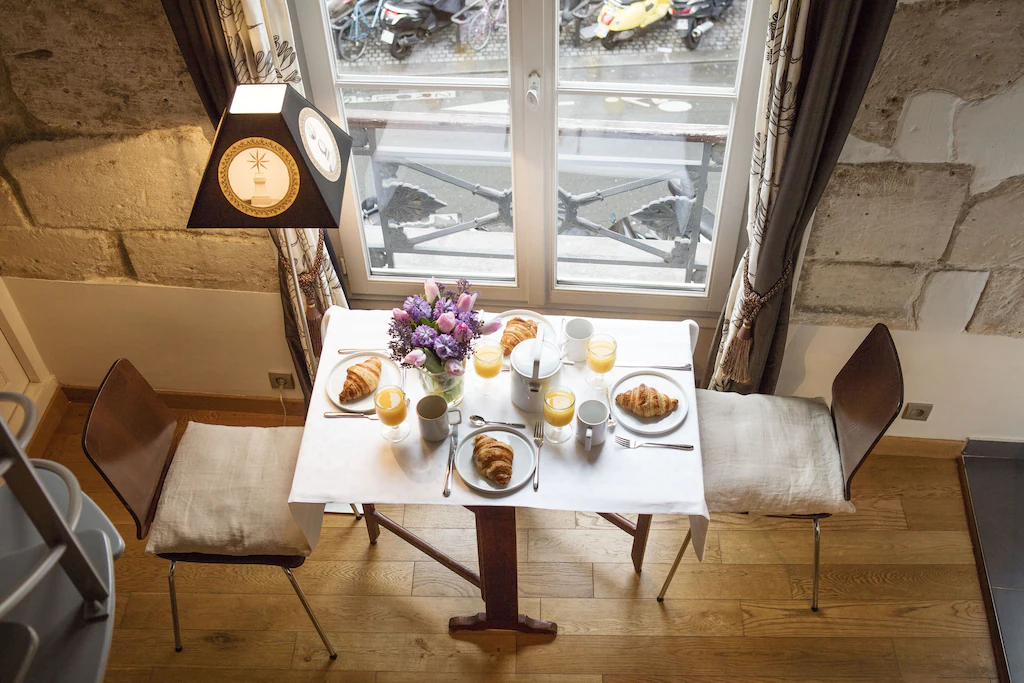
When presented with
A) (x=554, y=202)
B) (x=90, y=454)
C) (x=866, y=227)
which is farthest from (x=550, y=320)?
(x=90, y=454)

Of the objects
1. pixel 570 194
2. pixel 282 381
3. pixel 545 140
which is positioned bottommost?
pixel 282 381

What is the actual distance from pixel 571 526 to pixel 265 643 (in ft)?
3.27

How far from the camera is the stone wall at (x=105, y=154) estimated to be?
196 cm

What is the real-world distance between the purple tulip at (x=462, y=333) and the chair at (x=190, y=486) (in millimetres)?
672

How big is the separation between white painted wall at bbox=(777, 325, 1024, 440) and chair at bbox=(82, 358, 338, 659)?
1.62 meters

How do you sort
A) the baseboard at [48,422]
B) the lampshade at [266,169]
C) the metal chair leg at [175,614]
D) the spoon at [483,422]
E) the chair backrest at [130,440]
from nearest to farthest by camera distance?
the lampshade at [266,169] → the chair backrest at [130,440] → the spoon at [483,422] → the metal chair leg at [175,614] → the baseboard at [48,422]

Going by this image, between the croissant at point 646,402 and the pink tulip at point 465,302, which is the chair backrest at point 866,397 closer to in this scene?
the croissant at point 646,402

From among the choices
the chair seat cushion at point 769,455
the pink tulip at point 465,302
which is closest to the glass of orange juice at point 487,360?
the pink tulip at point 465,302

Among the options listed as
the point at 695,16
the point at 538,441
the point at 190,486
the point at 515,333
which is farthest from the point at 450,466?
the point at 695,16

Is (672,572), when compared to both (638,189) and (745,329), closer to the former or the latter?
(745,329)

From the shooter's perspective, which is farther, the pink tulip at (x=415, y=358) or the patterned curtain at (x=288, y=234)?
the patterned curtain at (x=288, y=234)

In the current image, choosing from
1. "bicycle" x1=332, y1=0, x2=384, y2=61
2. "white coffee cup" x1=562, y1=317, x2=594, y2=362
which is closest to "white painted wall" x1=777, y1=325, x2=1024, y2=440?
"white coffee cup" x1=562, y1=317, x2=594, y2=362

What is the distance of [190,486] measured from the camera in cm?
203

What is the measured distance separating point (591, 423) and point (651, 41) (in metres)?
1.04
